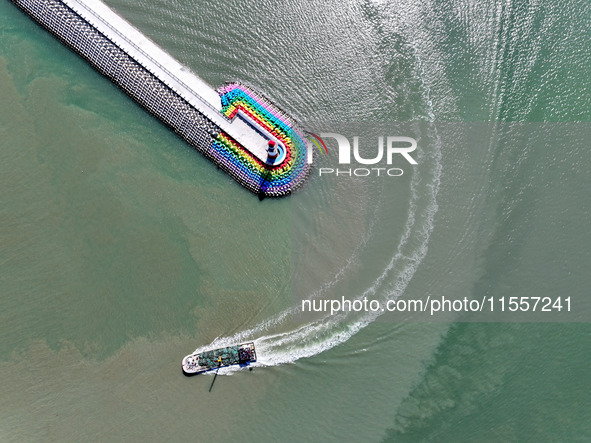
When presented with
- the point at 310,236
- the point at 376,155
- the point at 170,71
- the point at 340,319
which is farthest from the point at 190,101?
the point at 340,319

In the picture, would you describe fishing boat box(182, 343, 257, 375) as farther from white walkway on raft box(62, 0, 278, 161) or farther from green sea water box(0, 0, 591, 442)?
white walkway on raft box(62, 0, 278, 161)

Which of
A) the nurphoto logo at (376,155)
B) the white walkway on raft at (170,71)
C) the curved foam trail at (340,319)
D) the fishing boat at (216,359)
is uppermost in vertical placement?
the white walkway on raft at (170,71)

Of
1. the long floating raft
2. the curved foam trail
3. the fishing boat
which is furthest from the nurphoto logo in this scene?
the fishing boat

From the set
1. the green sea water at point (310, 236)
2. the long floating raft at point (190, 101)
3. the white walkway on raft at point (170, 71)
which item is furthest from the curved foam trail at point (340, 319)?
the white walkway on raft at point (170, 71)

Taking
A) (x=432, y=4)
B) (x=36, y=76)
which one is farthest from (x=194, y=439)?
(x=432, y=4)

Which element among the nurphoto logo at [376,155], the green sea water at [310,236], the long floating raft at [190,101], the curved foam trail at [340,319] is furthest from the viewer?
the nurphoto logo at [376,155]

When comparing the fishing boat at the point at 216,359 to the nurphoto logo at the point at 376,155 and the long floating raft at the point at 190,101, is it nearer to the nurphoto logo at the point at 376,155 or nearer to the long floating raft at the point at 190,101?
the long floating raft at the point at 190,101

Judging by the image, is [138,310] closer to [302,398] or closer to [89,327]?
[89,327]
